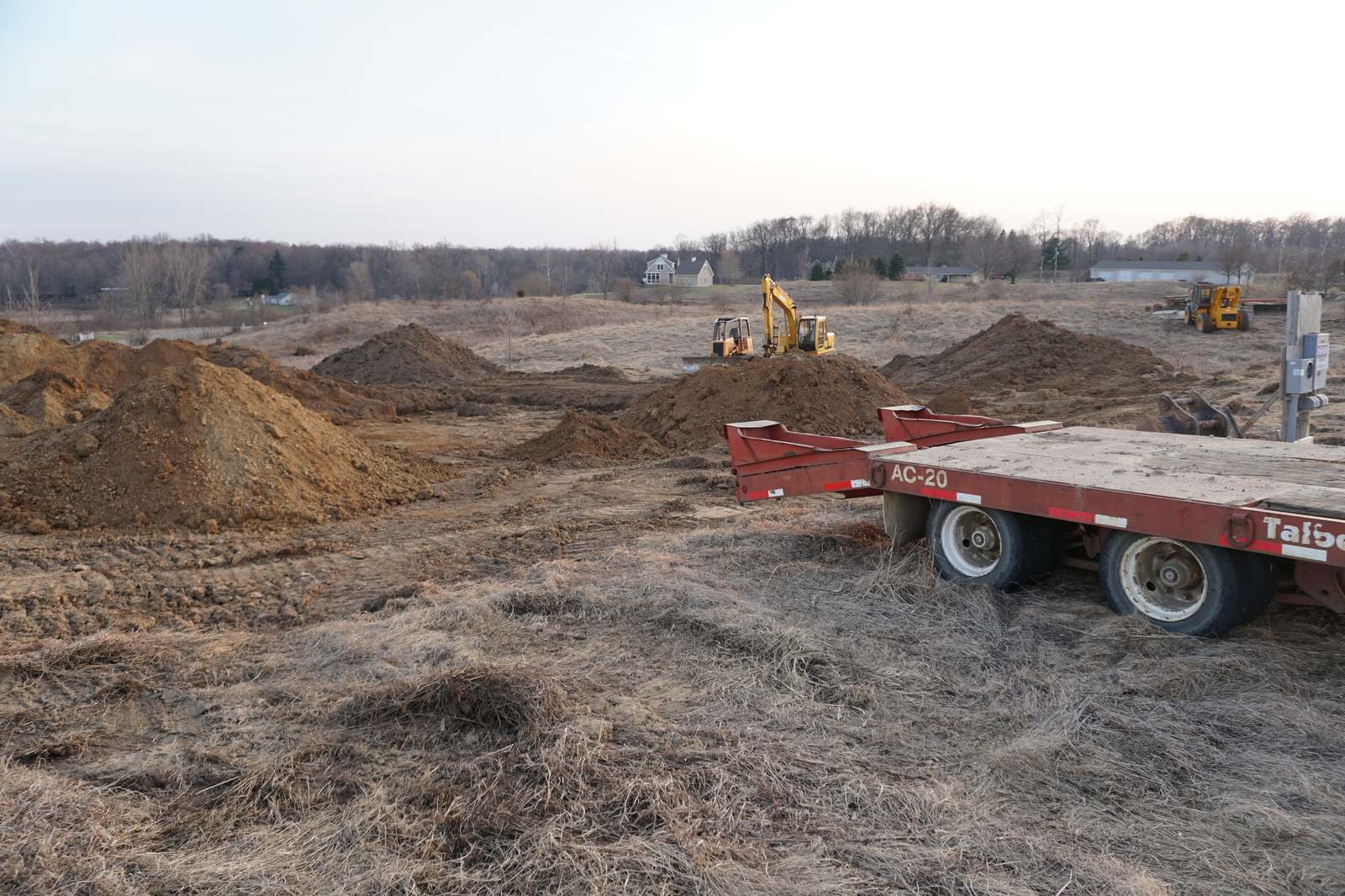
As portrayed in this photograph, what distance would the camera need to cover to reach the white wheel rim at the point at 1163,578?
542 centimetres

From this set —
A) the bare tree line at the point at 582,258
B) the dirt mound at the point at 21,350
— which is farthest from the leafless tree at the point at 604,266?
the dirt mound at the point at 21,350

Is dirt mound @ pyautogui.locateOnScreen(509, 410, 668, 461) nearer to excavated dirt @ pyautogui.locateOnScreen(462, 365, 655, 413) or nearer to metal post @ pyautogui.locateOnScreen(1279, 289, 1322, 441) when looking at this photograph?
excavated dirt @ pyautogui.locateOnScreen(462, 365, 655, 413)

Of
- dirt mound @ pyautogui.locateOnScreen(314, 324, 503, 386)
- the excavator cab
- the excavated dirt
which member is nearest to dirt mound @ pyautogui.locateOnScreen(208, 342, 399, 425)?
the excavated dirt

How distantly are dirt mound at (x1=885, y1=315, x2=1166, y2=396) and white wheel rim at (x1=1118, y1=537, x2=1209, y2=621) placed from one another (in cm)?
1753

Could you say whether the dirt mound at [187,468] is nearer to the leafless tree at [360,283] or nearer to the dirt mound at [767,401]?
the dirt mound at [767,401]

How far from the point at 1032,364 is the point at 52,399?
24.1 m

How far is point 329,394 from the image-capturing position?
2362cm

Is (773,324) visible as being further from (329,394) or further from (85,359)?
(85,359)

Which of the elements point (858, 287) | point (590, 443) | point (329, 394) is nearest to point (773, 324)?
point (590, 443)

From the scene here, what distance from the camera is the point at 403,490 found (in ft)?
40.2

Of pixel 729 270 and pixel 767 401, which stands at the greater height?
pixel 729 270

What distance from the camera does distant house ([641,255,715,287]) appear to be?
102 metres

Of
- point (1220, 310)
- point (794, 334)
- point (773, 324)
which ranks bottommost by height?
point (794, 334)

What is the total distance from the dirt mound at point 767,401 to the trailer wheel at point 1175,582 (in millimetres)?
10169
